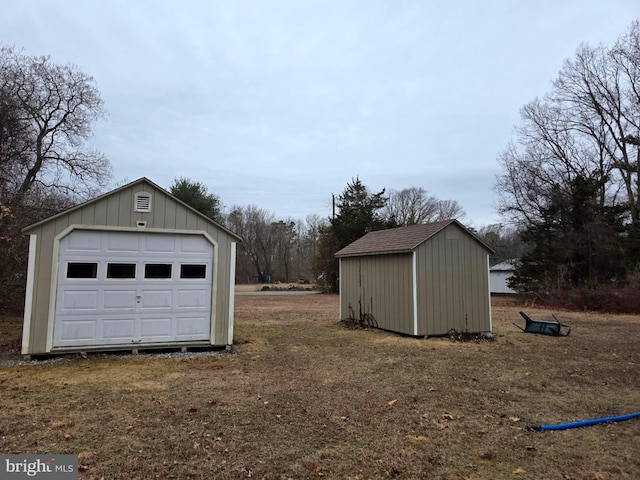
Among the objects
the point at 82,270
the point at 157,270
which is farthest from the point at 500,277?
the point at 82,270

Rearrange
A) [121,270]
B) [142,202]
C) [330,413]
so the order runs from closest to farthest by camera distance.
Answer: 1. [330,413]
2. [121,270]
3. [142,202]

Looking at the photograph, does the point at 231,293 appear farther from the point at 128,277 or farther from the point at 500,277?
the point at 500,277

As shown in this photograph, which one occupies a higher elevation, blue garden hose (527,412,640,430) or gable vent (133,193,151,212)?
gable vent (133,193,151,212)

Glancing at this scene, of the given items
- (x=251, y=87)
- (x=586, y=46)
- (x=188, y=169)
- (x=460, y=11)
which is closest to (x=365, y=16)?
(x=460, y=11)

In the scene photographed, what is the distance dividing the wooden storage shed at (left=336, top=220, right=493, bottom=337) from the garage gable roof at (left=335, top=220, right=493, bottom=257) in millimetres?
26

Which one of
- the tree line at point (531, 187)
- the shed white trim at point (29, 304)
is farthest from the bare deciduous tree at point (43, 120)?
the shed white trim at point (29, 304)

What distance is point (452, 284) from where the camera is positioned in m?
10.3

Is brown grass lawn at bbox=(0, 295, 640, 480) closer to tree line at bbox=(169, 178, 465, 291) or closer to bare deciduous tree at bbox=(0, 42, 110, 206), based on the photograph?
bare deciduous tree at bbox=(0, 42, 110, 206)

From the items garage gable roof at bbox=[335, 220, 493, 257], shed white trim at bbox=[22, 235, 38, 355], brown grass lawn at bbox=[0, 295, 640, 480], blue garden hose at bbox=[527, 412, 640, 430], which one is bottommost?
brown grass lawn at bbox=[0, 295, 640, 480]

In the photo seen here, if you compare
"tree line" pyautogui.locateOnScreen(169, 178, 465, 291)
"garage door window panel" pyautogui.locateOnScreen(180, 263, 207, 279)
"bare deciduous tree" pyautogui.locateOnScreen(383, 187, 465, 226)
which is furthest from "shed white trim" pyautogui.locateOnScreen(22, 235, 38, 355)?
"bare deciduous tree" pyautogui.locateOnScreen(383, 187, 465, 226)

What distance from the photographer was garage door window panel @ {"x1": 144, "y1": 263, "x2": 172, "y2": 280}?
7.75 metres

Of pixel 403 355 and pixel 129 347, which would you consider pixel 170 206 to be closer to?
pixel 129 347

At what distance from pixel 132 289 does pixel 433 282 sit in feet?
23.2

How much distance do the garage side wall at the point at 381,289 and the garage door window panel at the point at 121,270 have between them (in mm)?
6451
